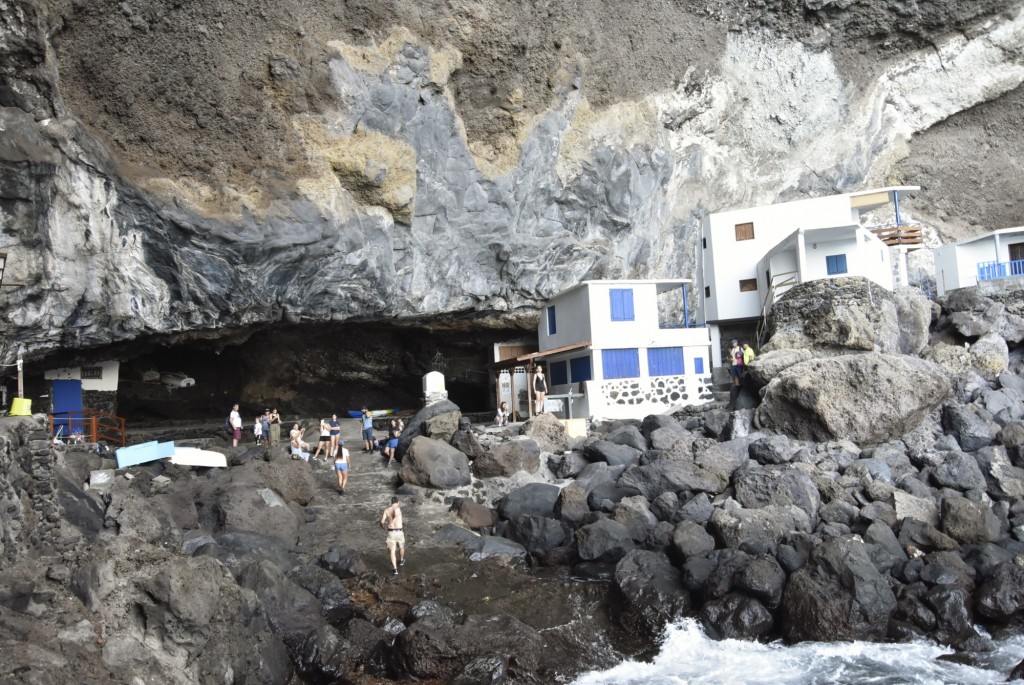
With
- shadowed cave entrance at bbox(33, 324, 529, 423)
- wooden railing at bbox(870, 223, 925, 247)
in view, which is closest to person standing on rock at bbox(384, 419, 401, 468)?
shadowed cave entrance at bbox(33, 324, 529, 423)

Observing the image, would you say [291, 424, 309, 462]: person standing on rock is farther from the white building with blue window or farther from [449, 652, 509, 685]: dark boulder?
[449, 652, 509, 685]: dark boulder

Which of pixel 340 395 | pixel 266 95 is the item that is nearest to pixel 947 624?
pixel 266 95

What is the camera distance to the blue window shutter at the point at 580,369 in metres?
26.8

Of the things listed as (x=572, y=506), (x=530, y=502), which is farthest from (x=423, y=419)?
(x=572, y=506)

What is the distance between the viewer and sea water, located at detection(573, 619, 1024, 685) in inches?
413

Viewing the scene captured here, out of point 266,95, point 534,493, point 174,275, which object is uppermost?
point 266,95

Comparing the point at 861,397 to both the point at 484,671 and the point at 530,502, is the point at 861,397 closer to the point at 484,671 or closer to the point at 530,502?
the point at 530,502

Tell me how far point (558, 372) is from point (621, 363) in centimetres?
324

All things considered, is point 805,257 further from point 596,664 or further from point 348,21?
point 596,664

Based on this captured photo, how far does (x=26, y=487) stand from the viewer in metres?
11.9

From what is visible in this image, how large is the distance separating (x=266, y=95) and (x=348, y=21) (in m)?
3.46

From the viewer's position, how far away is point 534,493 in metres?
18.0

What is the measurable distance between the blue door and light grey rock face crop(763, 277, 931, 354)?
70.0 feet

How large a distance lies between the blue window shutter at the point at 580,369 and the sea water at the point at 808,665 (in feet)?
50.5
